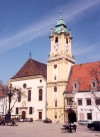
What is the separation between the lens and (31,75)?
65.7 m

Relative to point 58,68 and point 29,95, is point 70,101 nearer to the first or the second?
point 58,68

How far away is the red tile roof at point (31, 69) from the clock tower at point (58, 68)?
385cm

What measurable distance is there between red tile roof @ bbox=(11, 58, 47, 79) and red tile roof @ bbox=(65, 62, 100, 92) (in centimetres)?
801

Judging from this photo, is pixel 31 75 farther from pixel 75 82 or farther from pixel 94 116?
pixel 94 116

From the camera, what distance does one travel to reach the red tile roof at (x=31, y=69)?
65.8 meters

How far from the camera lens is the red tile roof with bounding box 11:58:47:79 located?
65750mm

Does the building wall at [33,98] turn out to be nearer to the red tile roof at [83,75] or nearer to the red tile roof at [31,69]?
the red tile roof at [31,69]

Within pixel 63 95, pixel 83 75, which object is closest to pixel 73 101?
pixel 63 95

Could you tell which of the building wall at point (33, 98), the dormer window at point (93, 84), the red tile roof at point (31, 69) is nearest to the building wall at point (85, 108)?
the dormer window at point (93, 84)

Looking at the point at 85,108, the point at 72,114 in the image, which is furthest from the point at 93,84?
the point at 72,114

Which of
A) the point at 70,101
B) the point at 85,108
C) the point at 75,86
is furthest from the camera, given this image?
the point at 75,86

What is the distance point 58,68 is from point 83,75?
648 centimetres

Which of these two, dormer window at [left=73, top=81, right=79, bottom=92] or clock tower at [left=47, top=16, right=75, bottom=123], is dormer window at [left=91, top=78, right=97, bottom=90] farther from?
clock tower at [left=47, top=16, right=75, bottom=123]

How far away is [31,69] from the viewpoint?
222 feet
